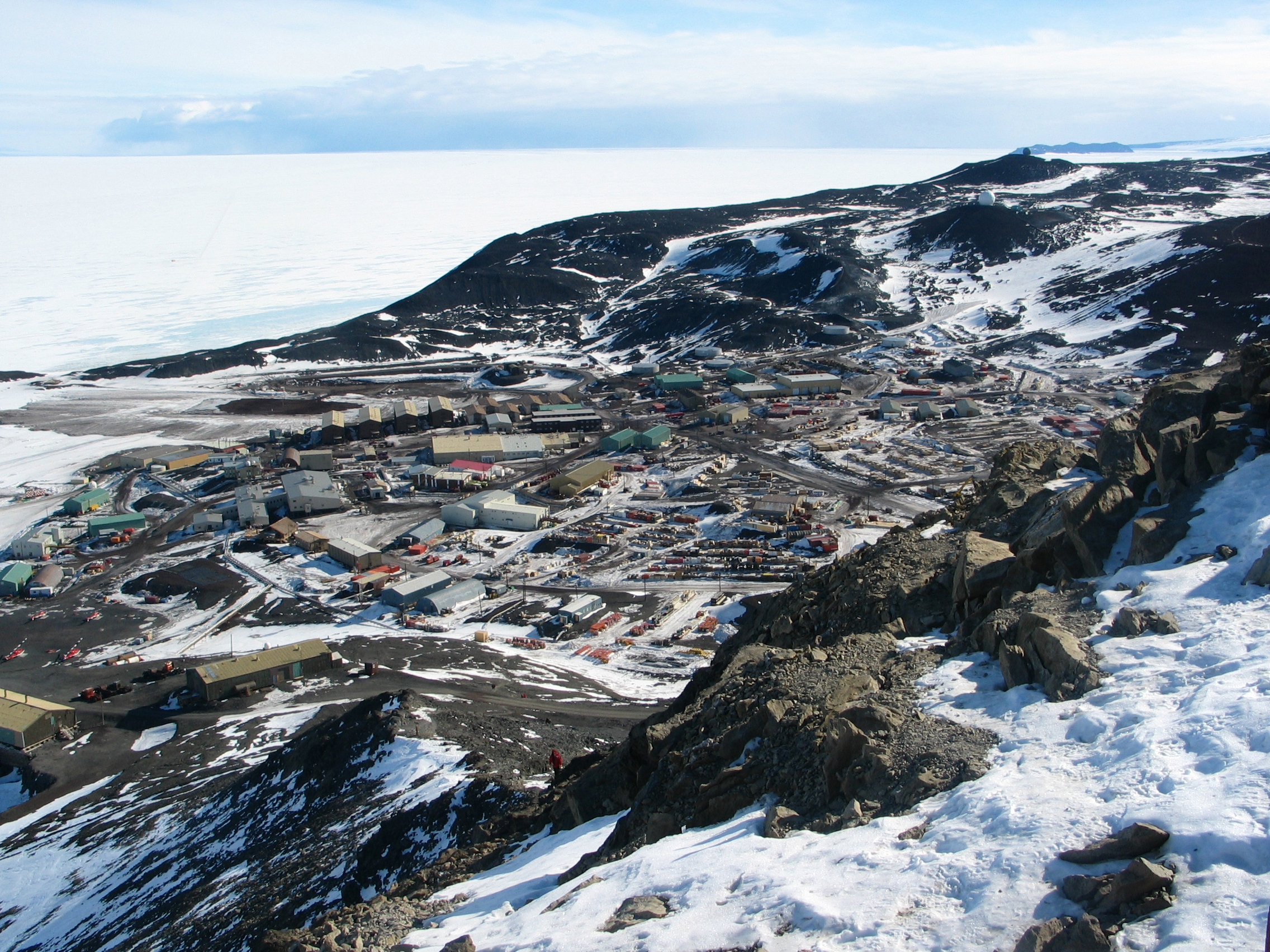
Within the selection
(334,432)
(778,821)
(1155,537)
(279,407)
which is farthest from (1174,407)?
(279,407)

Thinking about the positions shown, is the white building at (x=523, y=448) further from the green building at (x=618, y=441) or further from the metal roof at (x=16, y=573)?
the metal roof at (x=16, y=573)

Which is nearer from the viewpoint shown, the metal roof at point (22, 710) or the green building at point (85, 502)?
the metal roof at point (22, 710)

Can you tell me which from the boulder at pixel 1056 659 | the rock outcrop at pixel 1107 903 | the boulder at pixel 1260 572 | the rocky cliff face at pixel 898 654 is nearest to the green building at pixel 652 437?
the rocky cliff face at pixel 898 654

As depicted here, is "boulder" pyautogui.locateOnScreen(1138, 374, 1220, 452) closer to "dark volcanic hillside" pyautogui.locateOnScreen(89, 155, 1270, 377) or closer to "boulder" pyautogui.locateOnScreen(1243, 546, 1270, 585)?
"boulder" pyautogui.locateOnScreen(1243, 546, 1270, 585)

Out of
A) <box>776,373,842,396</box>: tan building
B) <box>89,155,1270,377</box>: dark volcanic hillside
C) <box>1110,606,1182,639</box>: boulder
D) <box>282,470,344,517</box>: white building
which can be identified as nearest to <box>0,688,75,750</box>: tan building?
<box>282,470,344,517</box>: white building

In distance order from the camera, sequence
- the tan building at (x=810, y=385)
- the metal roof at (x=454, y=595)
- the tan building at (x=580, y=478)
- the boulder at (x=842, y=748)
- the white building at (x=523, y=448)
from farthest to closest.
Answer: the tan building at (x=810, y=385) → the white building at (x=523, y=448) → the tan building at (x=580, y=478) → the metal roof at (x=454, y=595) → the boulder at (x=842, y=748)

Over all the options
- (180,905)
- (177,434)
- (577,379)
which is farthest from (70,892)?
(577,379)
